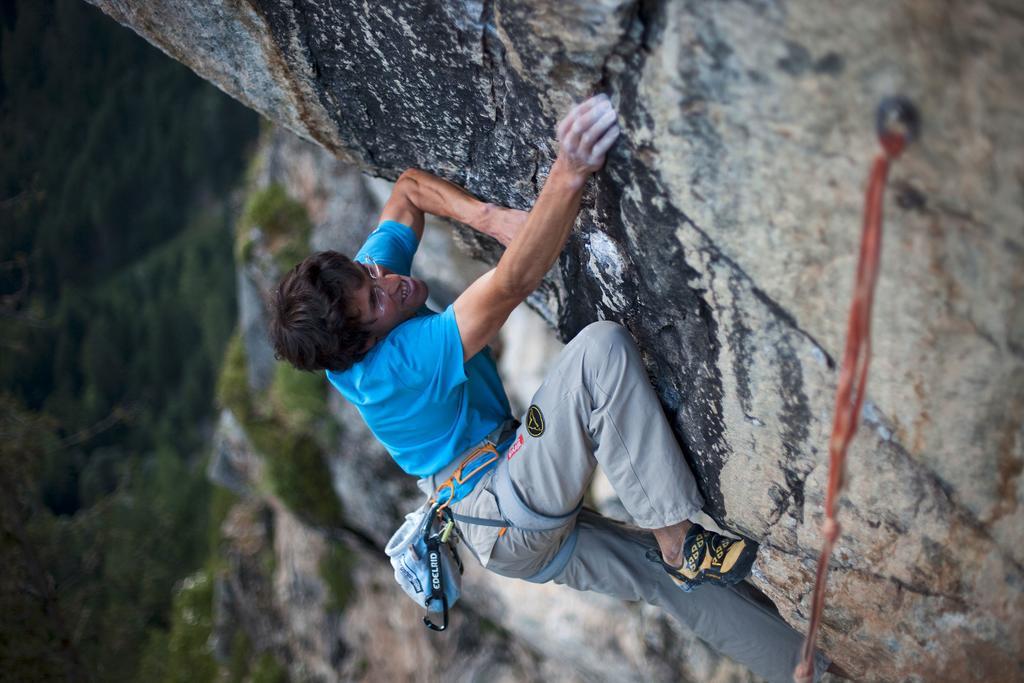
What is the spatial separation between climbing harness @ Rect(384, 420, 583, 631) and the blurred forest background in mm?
5932

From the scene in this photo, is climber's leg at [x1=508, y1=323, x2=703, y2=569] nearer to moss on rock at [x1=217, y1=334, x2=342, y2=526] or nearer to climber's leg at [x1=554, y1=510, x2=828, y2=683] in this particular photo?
climber's leg at [x1=554, y1=510, x2=828, y2=683]

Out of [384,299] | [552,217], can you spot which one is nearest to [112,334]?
[384,299]

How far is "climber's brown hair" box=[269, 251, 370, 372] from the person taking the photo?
3910 mm

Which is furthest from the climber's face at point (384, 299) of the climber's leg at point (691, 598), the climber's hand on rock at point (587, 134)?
the climber's leg at point (691, 598)

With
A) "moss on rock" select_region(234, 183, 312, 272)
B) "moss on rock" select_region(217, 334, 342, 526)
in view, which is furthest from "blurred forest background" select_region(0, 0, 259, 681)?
"moss on rock" select_region(234, 183, 312, 272)

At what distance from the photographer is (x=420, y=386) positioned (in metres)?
4.09

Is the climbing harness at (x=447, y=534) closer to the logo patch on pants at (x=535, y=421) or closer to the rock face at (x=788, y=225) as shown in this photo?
the logo patch on pants at (x=535, y=421)

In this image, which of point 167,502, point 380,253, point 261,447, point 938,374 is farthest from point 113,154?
point 938,374

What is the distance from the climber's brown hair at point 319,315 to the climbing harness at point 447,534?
2.88 ft

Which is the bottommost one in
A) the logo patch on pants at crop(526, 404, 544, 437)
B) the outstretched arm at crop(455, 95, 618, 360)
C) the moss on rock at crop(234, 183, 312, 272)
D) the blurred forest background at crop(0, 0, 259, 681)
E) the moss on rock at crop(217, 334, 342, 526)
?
the blurred forest background at crop(0, 0, 259, 681)

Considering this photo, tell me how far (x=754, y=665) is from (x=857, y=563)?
1322mm

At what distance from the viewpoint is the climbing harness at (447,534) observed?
4363mm

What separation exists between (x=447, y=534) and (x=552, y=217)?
191 cm

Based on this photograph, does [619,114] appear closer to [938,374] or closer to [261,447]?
[938,374]
